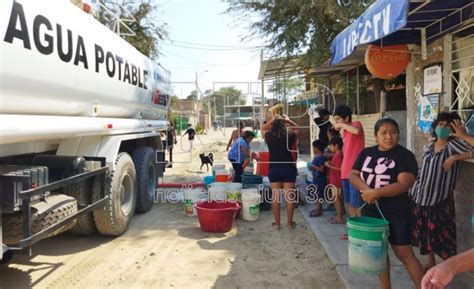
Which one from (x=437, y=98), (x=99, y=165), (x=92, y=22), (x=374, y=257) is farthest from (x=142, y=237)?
(x=437, y=98)

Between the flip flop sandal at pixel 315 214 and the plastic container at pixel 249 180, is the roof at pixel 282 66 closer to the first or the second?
the plastic container at pixel 249 180

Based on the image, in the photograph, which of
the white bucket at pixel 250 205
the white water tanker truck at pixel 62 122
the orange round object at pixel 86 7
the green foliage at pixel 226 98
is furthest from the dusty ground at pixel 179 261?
the green foliage at pixel 226 98

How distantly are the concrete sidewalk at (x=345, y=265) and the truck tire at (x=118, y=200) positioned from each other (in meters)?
2.59

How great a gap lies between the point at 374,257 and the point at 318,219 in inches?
122

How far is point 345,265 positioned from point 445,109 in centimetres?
193

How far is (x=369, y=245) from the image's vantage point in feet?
9.81

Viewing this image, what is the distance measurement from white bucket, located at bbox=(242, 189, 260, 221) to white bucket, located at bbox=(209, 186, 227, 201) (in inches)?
11.8

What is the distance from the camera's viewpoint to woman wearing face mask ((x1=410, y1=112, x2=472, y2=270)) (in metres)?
3.51

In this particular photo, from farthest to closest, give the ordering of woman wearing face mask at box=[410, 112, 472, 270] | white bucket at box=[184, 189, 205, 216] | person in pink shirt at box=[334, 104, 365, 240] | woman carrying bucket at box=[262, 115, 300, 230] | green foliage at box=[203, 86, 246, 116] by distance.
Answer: green foliage at box=[203, 86, 246, 116] → white bucket at box=[184, 189, 205, 216] → woman carrying bucket at box=[262, 115, 300, 230] → person in pink shirt at box=[334, 104, 365, 240] → woman wearing face mask at box=[410, 112, 472, 270]

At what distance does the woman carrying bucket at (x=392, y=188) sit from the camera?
3045mm

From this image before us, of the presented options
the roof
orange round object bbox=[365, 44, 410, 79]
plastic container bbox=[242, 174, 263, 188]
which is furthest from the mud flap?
orange round object bbox=[365, 44, 410, 79]

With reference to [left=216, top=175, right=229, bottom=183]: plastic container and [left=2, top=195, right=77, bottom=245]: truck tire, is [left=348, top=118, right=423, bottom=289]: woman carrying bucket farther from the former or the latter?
[left=216, top=175, right=229, bottom=183]: plastic container

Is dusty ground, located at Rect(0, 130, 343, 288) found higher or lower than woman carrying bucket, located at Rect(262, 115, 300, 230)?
lower

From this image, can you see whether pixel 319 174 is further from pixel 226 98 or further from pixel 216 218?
pixel 226 98
